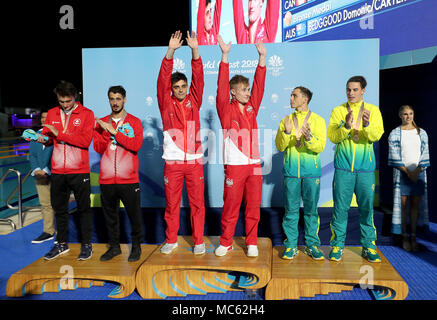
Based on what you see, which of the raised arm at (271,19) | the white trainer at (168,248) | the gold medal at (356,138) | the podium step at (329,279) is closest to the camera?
the podium step at (329,279)

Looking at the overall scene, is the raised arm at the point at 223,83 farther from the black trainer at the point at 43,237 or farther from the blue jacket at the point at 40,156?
the black trainer at the point at 43,237

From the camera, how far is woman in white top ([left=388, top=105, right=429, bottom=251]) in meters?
3.74

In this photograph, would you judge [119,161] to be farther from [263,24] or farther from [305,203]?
[263,24]

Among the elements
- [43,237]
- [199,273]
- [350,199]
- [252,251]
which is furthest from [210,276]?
[43,237]

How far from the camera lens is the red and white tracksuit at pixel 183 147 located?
3.09m

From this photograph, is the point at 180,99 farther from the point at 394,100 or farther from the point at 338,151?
the point at 394,100

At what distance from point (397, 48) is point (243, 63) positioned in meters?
2.55

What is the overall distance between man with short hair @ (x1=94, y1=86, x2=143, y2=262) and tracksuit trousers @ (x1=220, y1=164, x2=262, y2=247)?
0.83 metres

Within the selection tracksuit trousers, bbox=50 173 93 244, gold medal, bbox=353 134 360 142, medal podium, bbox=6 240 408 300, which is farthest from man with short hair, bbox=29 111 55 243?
gold medal, bbox=353 134 360 142

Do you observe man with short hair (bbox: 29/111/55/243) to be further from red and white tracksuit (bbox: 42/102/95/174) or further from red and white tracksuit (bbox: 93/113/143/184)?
red and white tracksuit (bbox: 93/113/143/184)

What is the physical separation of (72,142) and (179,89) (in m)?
1.08

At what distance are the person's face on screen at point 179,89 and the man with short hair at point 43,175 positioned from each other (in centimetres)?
195

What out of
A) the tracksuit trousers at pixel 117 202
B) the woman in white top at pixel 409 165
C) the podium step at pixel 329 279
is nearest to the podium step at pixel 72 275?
the tracksuit trousers at pixel 117 202

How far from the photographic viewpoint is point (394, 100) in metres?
5.14
